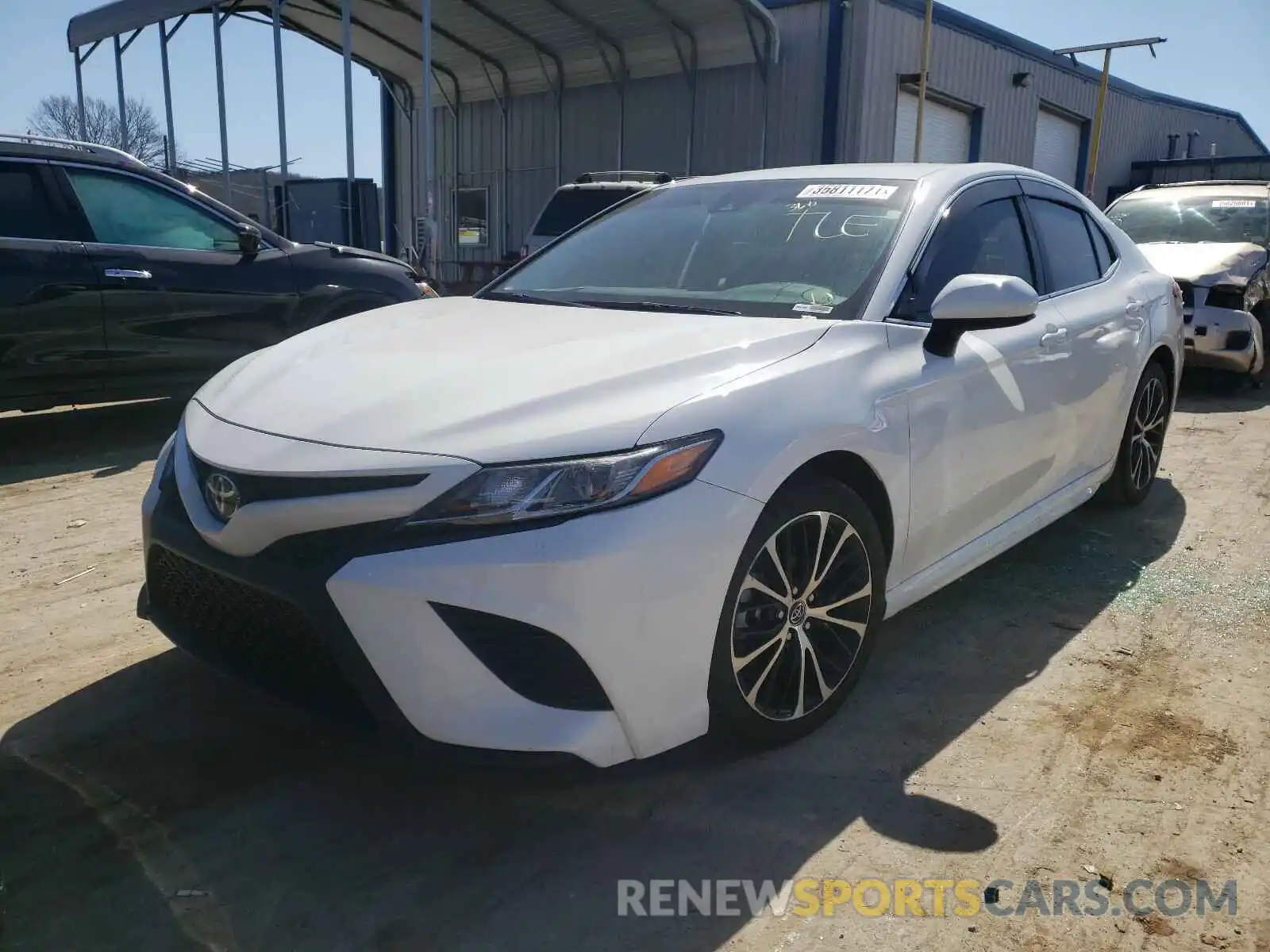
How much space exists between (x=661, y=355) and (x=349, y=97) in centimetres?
1147

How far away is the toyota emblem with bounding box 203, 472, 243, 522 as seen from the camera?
2.25 m

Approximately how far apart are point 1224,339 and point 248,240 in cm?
699

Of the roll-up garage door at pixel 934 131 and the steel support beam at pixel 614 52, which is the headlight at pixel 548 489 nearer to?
the steel support beam at pixel 614 52

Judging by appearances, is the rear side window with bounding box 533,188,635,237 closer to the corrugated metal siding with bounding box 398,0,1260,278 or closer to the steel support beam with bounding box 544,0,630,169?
the steel support beam with bounding box 544,0,630,169

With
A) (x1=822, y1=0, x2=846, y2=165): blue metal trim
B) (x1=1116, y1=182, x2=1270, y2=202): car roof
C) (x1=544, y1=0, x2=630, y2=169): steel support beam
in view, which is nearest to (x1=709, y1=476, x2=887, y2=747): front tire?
(x1=1116, y1=182, x2=1270, y2=202): car roof

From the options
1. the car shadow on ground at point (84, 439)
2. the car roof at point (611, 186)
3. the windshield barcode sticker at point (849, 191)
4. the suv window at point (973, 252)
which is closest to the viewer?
the suv window at point (973, 252)

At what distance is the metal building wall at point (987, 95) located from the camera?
14.3 metres

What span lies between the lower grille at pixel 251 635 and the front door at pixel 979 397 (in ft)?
5.33

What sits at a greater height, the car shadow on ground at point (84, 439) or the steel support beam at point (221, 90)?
the steel support beam at point (221, 90)

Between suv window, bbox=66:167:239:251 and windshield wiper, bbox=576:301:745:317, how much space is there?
3.75 meters

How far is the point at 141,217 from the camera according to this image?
582cm

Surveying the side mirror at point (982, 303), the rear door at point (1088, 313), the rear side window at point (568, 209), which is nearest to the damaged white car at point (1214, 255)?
the rear door at point (1088, 313)

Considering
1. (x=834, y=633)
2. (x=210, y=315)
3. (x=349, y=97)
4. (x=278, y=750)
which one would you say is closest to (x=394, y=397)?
(x=278, y=750)

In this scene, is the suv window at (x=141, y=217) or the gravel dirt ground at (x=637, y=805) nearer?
the gravel dirt ground at (x=637, y=805)
